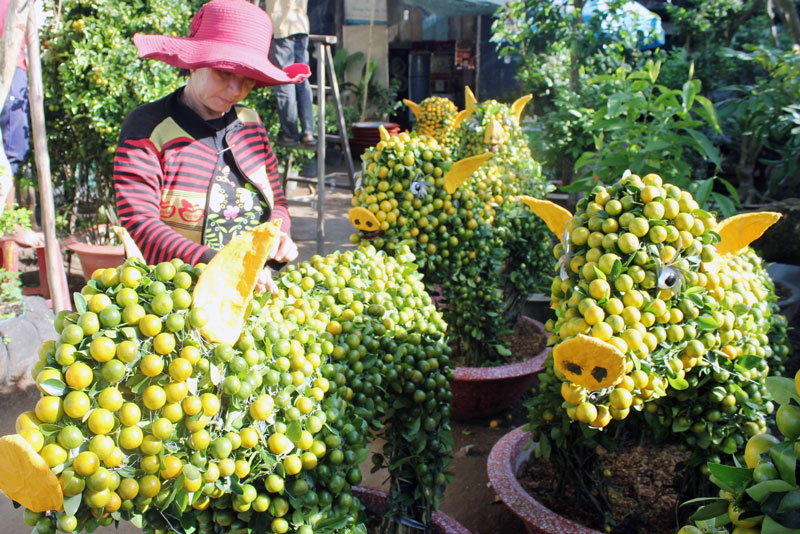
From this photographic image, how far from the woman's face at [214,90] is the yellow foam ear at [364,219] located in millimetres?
821

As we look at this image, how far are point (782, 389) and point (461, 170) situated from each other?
1.99 m

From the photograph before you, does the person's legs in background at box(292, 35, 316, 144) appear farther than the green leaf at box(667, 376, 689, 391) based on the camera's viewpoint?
Yes

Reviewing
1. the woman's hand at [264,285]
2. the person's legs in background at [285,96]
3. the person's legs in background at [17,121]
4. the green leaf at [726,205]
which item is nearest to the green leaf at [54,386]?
the woman's hand at [264,285]

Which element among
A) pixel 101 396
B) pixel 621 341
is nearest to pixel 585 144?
pixel 621 341

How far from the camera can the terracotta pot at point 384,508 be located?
213cm

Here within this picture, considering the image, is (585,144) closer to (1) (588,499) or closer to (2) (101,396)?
(1) (588,499)

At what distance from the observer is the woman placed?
2.13 metres

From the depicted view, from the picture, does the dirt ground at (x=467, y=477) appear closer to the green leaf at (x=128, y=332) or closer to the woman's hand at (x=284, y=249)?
the woman's hand at (x=284, y=249)

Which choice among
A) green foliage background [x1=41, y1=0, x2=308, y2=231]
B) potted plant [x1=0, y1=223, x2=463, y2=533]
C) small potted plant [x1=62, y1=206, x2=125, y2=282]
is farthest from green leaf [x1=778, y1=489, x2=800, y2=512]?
green foliage background [x1=41, y1=0, x2=308, y2=231]

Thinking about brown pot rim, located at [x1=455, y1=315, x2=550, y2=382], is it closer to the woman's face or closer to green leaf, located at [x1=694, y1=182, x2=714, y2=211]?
green leaf, located at [x1=694, y1=182, x2=714, y2=211]

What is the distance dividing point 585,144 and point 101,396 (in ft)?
16.1

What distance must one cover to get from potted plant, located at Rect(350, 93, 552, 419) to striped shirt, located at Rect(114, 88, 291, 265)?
720 millimetres

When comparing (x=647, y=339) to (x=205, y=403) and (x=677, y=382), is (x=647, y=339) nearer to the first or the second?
(x=677, y=382)

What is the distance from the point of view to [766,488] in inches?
39.8
